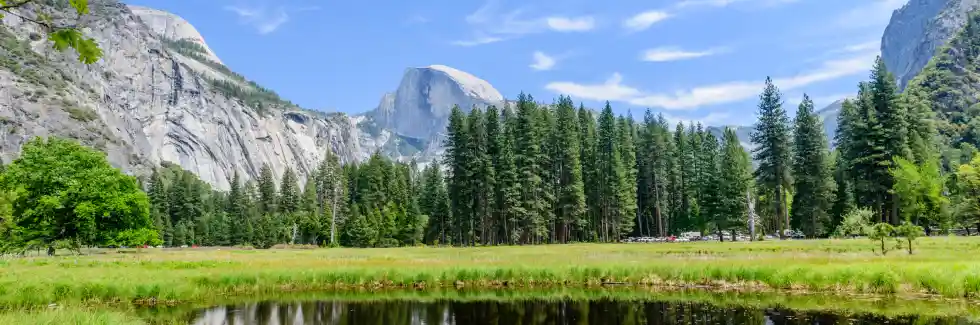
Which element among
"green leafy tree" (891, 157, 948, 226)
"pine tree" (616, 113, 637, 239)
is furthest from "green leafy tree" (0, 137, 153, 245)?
"green leafy tree" (891, 157, 948, 226)

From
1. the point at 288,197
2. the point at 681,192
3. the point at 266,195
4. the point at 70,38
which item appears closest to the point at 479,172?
the point at 681,192

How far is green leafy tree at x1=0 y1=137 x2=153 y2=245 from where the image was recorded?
145 feet

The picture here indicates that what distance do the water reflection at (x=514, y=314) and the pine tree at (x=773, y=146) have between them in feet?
142

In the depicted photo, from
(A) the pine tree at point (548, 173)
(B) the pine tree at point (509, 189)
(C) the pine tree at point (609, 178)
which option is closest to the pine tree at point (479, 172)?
(B) the pine tree at point (509, 189)

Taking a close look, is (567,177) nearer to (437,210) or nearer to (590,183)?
(590,183)

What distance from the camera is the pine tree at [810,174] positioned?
61875mm

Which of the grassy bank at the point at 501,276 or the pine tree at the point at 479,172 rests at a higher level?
the pine tree at the point at 479,172

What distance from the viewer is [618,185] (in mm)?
77188

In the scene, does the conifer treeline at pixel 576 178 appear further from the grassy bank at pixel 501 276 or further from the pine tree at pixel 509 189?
the grassy bank at pixel 501 276

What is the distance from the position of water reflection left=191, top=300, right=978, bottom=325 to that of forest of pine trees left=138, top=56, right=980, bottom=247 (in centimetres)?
4243

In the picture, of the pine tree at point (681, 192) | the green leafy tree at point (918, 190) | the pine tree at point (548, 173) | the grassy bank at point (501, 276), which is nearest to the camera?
the grassy bank at point (501, 276)

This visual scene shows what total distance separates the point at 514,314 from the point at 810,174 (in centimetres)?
5237

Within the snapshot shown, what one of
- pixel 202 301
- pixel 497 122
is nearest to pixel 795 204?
pixel 497 122

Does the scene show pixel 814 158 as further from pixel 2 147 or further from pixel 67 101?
pixel 67 101
